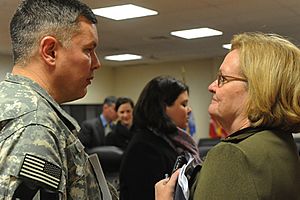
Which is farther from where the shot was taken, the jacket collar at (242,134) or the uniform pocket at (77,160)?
the jacket collar at (242,134)

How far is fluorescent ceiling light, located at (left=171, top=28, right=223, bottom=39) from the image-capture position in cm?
715

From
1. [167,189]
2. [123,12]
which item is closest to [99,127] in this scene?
[123,12]

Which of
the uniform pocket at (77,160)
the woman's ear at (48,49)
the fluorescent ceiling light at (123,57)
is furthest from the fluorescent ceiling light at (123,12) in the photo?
the uniform pocket at (77,160)

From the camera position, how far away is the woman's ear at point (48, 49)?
4.32 ft

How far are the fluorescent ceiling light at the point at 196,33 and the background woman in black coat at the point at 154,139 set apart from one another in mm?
4503

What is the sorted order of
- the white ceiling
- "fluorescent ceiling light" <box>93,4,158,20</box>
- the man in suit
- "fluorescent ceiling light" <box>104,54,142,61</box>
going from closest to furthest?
1. the white ceiling
2. "fluorescent ceiling light" <box>93,4,158,20</box>
3. the man in suit
4. "fluorescent ceiling light" <box>104,54,142,61</box>

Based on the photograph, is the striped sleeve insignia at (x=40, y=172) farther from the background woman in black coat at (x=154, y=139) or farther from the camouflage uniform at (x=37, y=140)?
the background woman in black coat at (x=154, y=139)

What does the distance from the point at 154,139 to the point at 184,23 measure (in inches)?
165

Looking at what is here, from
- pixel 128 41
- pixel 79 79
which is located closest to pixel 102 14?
pixel 128 41

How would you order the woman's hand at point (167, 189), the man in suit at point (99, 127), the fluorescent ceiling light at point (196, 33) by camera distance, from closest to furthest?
1. the woman's hand at point (167, 189)
2. the man in suit at point (99, 127)
3. the fluorescent ceiling light at point (196, 33)

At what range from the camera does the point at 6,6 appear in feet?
18.0

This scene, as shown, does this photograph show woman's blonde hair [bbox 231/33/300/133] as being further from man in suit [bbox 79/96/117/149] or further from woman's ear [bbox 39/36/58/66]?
man in suit [bbox 79/96/117/149]

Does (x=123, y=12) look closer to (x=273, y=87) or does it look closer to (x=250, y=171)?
(x=273, y=87)

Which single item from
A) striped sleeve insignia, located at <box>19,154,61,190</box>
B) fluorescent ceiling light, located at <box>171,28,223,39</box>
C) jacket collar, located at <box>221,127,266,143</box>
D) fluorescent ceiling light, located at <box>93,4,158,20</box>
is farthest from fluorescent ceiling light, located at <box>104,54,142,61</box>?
striped sleeve insignia, located at <box>19,154,61,190</box>
